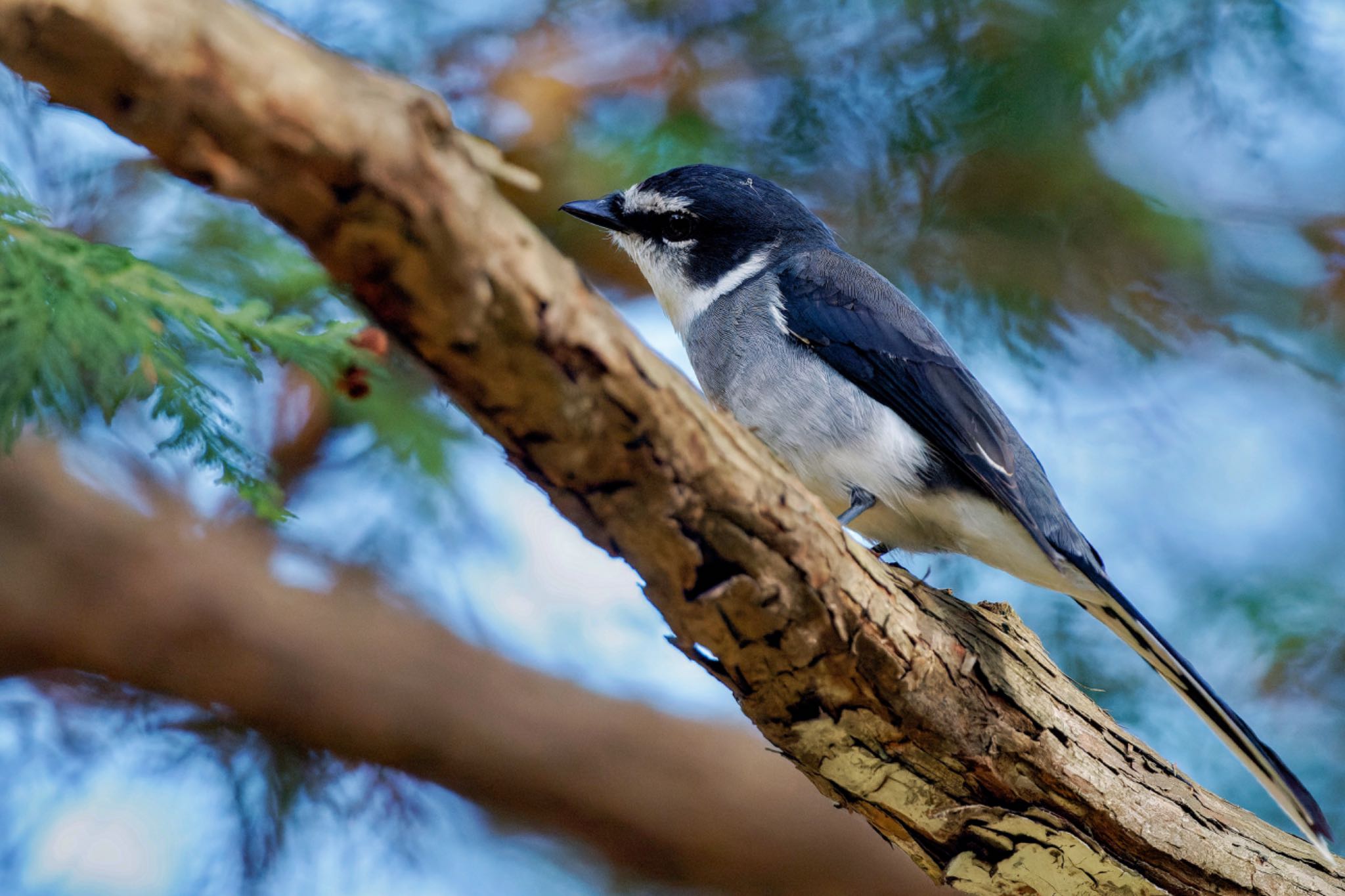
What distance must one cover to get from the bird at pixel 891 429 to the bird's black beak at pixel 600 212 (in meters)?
0.43

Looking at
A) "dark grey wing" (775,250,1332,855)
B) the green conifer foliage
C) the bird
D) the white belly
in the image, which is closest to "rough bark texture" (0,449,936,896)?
the bird

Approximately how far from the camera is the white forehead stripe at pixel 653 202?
120 inches

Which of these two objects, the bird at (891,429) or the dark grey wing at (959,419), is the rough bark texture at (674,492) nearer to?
the dark grey wing at (959,419)

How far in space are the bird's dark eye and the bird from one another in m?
0.29

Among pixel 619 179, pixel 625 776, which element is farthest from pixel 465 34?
pixel 625 776

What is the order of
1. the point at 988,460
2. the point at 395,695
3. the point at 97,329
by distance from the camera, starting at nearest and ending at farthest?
the point at 97,329 → the point at 988,460 → the point at 395,695

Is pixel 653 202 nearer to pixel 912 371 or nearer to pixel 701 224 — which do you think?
pixel 701 224

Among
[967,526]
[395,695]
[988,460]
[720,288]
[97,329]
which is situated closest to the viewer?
[97,329]

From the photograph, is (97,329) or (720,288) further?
(720,288)

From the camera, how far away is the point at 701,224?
10.1 ft

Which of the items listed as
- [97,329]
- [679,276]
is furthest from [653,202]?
[97,329]

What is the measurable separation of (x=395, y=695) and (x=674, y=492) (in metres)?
2.43

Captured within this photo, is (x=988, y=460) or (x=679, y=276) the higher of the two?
(x=679, y=276)

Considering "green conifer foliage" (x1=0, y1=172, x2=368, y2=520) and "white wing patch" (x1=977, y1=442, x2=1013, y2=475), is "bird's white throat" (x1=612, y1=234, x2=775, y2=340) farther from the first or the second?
"green conifer foliage" (x1=0, y1=172, x2=368, y2=520)
